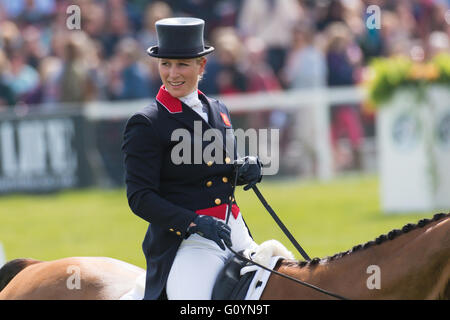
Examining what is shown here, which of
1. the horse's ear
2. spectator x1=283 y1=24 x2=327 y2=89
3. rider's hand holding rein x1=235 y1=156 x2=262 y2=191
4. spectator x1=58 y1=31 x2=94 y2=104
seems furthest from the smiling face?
spectator x1=283 y1=24 x2=327 y2=89

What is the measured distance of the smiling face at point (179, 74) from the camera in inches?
186

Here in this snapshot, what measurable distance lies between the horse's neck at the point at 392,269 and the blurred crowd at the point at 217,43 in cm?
1009

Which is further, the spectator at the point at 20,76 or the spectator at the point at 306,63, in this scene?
the spectator at the point at 20,76

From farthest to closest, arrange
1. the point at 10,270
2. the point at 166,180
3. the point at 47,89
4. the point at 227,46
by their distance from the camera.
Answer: the point at 47,89 → the point at 227,46 → the point at 10,270 → the point at 166,180

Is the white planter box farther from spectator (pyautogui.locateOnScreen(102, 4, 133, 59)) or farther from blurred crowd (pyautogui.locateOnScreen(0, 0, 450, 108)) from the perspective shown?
spectator (pyautogui.locateOnScreen(102, 4, 133, 59))

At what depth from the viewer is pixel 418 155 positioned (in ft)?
41.4

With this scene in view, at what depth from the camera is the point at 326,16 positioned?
640 inches

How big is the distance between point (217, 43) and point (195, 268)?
11.0 m

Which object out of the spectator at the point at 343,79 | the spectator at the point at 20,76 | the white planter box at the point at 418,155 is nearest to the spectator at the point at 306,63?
the spectator at the point at 343,79

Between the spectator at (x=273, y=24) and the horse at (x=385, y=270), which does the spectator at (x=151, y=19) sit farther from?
the horse at (x=385, y=270)

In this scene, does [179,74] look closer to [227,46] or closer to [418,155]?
[418,155]

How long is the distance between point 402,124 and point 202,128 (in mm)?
8359

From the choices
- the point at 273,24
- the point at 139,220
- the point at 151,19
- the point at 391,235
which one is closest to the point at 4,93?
the point at 151,19

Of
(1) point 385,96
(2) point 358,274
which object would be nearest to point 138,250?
(1) point 385,96
